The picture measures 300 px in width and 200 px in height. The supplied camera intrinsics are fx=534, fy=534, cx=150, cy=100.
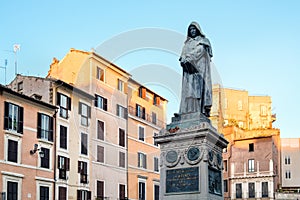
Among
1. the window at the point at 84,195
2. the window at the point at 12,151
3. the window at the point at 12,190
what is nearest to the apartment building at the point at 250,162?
the window at the point at 84,195

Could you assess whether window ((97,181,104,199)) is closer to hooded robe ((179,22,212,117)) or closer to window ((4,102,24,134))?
window ((4,102,24,134))

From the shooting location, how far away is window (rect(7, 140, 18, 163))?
40.3 meters

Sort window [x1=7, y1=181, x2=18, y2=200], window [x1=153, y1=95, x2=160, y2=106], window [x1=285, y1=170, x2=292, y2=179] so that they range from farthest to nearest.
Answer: window [x1=285, y1=170, x2=292, y2=179] → window [x1=153, y1=95, x2=160, y2=106] → window [x1=7, y1=181, x2=18, y2=200]

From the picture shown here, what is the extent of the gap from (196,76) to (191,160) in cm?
311

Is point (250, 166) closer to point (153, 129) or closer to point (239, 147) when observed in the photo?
point (239, 147)

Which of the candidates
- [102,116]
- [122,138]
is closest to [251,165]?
[122,138]

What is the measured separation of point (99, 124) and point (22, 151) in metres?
11.1

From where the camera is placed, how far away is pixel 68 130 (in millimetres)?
47125

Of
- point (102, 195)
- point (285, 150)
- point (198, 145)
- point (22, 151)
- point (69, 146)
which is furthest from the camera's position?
point (285, 150)

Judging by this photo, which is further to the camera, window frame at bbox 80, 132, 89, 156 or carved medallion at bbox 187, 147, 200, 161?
window frame at bbox 80, 132, 89, 156

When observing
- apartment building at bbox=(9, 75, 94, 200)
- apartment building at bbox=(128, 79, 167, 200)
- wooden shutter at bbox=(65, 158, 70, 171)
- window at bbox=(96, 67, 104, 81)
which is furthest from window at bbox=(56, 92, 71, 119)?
apartment building at bbox=(128, 79, 167, 200)

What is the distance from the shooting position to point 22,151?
41.6m

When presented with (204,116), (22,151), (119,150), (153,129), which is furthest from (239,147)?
(204,116)

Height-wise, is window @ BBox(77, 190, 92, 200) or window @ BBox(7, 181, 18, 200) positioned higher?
window @ BBox(7, 181, 18, 200)
